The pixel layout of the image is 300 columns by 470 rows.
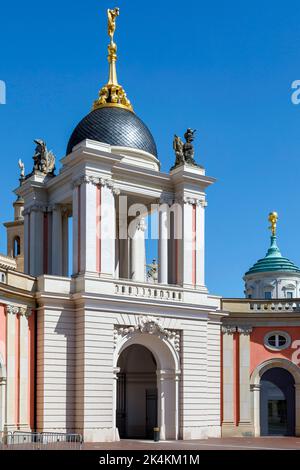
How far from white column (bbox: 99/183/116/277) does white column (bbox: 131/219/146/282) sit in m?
5.58

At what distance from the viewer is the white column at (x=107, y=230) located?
37375 mm

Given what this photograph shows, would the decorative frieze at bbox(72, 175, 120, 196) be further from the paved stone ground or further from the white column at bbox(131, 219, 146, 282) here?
the paved stone ground

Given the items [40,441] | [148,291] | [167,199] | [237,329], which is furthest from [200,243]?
[40,441]

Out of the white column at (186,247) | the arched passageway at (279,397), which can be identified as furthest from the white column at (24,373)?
the arched passageway at (279,397)

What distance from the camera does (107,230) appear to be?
37875 millimetres

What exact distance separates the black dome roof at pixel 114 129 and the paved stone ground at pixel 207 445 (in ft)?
45.9

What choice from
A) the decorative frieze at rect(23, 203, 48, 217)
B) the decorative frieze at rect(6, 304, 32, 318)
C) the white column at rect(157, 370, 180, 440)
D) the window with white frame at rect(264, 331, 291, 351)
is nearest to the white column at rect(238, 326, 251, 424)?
the window with white frame at rect(264, 331, 291, 351)

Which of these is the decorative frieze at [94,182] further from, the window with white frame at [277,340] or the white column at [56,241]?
the window with white frame at [277,340]

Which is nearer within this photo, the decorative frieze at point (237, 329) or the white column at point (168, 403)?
the white column at point (168, 403)

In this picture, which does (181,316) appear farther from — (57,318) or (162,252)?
(57,318)

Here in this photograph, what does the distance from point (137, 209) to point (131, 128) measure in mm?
4067

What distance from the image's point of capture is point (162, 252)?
132 ft

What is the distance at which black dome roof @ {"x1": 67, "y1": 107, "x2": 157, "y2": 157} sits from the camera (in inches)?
1619

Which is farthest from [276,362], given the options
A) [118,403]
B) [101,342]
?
[101,342]
